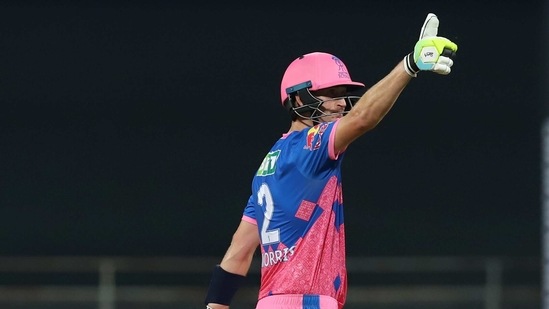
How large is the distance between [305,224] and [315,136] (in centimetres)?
38

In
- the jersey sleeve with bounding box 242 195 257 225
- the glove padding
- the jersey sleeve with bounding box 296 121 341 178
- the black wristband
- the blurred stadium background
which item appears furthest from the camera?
the blurred stadium background

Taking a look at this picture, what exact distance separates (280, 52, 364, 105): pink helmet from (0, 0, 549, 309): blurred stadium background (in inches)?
285

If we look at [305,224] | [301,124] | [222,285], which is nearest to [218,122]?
[222,285]

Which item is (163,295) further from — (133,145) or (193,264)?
(133,145)

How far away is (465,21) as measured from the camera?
513 inches

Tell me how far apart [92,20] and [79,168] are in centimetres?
142

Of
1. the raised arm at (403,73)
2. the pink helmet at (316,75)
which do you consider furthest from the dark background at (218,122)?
the raised arm at (403,73)

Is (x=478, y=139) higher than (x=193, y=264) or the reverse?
higher

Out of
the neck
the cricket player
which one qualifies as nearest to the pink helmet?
the cricket player

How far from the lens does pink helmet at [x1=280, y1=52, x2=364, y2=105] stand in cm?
535

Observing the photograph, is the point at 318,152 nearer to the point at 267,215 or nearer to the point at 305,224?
the point at 305,224

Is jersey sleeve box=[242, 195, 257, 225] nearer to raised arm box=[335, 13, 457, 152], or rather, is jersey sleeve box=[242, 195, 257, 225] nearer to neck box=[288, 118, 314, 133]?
neck box=[288, 118, 314, 133]

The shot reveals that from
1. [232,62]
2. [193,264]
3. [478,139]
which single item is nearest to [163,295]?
[193,264]

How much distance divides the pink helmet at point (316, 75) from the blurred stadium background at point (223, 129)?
7.25 m
